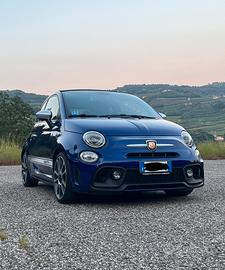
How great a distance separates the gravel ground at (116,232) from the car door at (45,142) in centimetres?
44

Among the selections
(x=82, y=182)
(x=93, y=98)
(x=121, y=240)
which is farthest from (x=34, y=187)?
(x=121, y=240)

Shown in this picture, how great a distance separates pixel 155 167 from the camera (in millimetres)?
5738

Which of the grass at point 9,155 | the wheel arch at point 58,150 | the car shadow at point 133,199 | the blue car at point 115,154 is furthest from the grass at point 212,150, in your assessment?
the wheel arch at point 58,150

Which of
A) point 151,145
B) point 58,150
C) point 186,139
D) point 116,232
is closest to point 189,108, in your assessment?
point 186,139

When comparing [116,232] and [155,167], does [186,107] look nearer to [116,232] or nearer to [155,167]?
[155,167]

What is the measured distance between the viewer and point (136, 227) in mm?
4531

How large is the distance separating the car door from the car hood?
1.29ft

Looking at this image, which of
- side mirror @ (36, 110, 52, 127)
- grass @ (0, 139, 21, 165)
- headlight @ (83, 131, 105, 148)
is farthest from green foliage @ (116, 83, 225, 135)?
headlight @ (83, 131, 105, 148)

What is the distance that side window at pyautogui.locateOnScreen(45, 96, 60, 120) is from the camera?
6921mm

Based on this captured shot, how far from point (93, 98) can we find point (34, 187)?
2.08 m

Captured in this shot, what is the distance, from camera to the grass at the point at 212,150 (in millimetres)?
15195

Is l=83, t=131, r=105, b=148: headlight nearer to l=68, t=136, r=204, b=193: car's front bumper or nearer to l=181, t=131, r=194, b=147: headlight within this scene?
l=68, t=136, r=204, b=193: car's front bumper

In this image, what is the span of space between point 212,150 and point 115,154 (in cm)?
1027

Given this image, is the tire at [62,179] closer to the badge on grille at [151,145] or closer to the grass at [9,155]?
the badge on grille at [151,145]
